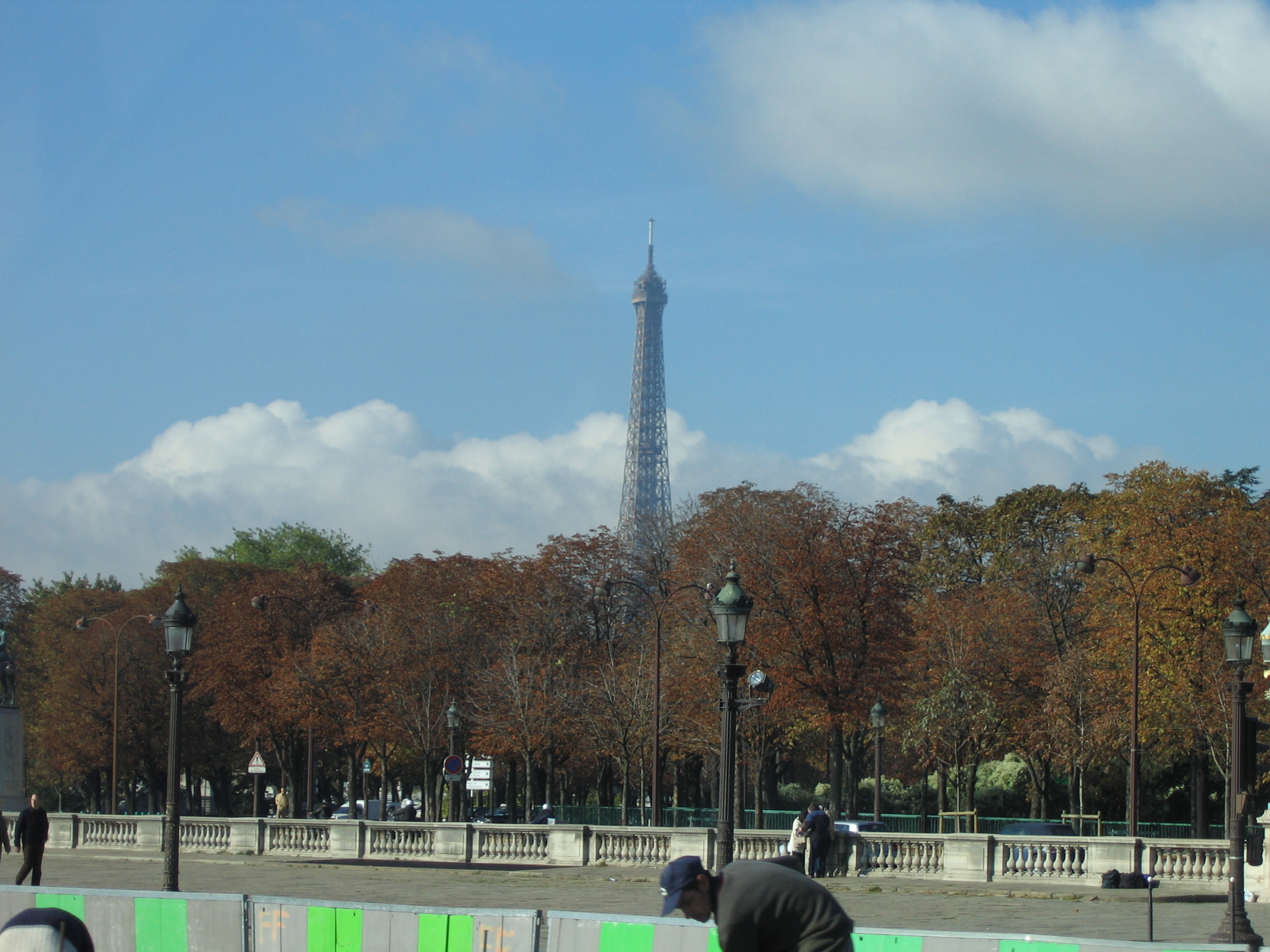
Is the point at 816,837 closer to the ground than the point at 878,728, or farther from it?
closer to the ground

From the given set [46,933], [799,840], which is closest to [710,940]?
[46,933]

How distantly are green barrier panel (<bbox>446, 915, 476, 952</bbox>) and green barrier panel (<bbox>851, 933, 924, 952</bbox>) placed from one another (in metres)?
3.05

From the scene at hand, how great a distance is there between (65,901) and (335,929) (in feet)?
9.51

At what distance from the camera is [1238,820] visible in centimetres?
1747

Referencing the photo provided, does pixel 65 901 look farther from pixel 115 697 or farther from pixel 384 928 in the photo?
pixel 115 697

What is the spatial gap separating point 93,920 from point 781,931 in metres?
9.10

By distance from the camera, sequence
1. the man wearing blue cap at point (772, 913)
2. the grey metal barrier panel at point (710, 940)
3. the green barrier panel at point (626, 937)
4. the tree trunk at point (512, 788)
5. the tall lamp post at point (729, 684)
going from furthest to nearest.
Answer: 1. the tree trunk at point (512, 788)
2. the tall lamp post at point (729, 684)
3. the green barrier panel at point (626, 937)
4. the grey metal barrier panel at point (710, 940)
5. the man wearing blue cap at point (772, 913)

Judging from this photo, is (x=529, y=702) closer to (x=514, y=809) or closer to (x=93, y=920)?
(x=514, y=809)

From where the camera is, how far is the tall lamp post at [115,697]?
62.7 m

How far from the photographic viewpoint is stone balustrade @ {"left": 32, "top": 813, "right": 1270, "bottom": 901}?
27.3 meters

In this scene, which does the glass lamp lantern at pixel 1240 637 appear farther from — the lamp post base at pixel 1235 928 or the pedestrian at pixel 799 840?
the pedestrian at pixel 799 840

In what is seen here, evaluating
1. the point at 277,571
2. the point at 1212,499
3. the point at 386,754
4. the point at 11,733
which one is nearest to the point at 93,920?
the point at 11,733

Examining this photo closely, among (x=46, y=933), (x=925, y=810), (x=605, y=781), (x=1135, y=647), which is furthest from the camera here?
(x=605, y=781)

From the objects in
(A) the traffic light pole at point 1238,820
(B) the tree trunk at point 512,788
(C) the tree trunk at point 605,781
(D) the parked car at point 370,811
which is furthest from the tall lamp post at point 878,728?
(A) the traffic light pole at point 1238,820
